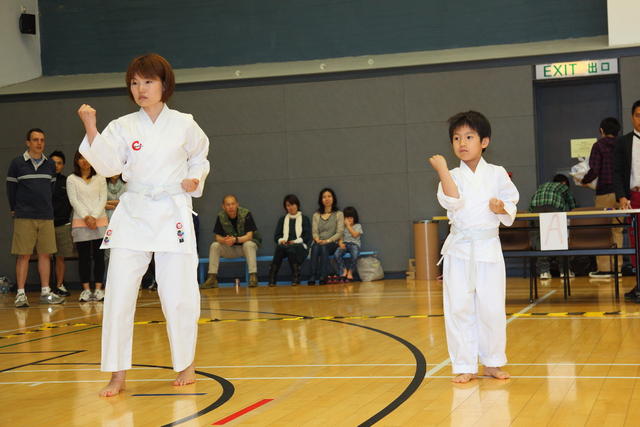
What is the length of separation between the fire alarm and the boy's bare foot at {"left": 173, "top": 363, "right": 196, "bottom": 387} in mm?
11262

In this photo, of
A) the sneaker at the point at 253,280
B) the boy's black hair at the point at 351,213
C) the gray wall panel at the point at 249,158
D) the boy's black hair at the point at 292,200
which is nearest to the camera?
the sneaker at the point at 253,280

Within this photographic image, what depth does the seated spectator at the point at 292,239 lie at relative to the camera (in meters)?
11.9

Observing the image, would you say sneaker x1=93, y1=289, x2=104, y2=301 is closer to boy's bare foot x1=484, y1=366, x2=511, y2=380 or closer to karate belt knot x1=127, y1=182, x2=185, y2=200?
karate belt knot x1=127, y1=182, x2=185, y2=200

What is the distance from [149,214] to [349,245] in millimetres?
8069

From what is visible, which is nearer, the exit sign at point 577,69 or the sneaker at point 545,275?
the sneaker at point 545,275

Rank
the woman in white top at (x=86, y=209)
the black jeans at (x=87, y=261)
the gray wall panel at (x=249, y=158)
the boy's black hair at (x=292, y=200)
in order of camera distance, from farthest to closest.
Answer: the gray wall panel at (x=249, y=158)
the boy's black hair at (x=292, y=200)
the black jeans at (x=87, y=261)
the woman in white top at (x=86, y=209)

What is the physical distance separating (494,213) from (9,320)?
549cm

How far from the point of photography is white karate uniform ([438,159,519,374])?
3979 mm

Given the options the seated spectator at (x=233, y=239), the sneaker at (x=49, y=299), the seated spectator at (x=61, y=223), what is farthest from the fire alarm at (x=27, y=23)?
the sneaker at (x=49, y=299)

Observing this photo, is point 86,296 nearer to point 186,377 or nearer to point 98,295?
point 98,295

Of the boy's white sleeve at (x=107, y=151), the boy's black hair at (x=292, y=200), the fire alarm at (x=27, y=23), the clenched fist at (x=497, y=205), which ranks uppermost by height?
the fire alarm at (x=27, y=23)

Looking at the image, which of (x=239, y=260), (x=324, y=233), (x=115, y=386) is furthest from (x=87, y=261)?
(x=115, y=386)

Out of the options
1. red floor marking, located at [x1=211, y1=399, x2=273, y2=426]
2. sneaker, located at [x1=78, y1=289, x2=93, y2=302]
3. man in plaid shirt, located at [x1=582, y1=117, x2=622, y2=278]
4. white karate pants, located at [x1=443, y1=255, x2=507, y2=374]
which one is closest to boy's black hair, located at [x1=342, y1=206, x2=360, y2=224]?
man in plaid shirt, located at [x1=582, y1=117, x2=622, y2=278]

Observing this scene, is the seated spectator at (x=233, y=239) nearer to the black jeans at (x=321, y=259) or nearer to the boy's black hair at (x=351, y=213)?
the black jeans at (x=321, y=259)
